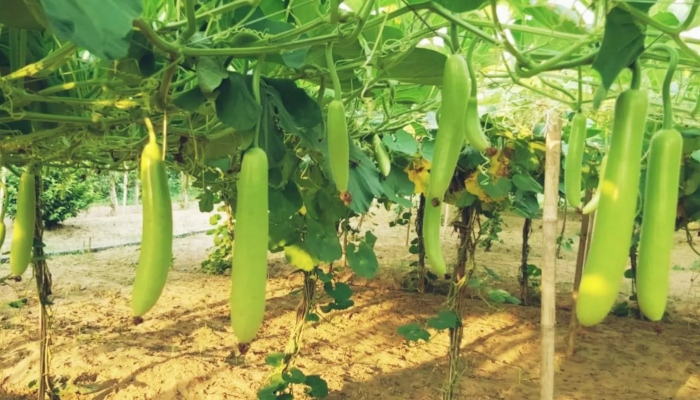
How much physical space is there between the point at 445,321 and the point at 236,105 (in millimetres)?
2446

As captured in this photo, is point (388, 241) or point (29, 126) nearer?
point (29, 126)

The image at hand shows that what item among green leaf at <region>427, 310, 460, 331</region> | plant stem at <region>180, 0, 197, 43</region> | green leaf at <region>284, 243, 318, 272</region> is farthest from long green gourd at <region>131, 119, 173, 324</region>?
green leaf at <region>427, 310, 460, 331</region>

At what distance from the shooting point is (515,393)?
3818 mm

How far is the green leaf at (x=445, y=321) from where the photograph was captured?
118 inches

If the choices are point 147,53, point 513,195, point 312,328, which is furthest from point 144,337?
point 147,53

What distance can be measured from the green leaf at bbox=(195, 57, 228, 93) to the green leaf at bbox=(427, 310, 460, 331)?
2.40m

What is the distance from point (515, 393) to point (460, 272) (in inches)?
43.1

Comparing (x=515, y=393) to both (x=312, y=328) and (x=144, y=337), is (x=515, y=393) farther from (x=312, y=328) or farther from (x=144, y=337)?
(x=144, y=337)

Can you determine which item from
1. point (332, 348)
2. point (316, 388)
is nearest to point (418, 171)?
point (316, 388)

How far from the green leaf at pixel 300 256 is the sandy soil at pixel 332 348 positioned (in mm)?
1230

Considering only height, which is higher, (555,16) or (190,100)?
(555,16)

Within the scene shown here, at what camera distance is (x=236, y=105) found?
2.73 ft

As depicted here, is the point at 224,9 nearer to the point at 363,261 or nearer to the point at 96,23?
the point at 96,23

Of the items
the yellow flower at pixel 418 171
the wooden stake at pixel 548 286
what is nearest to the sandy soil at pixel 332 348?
the yellow flower at pixel 418 171
